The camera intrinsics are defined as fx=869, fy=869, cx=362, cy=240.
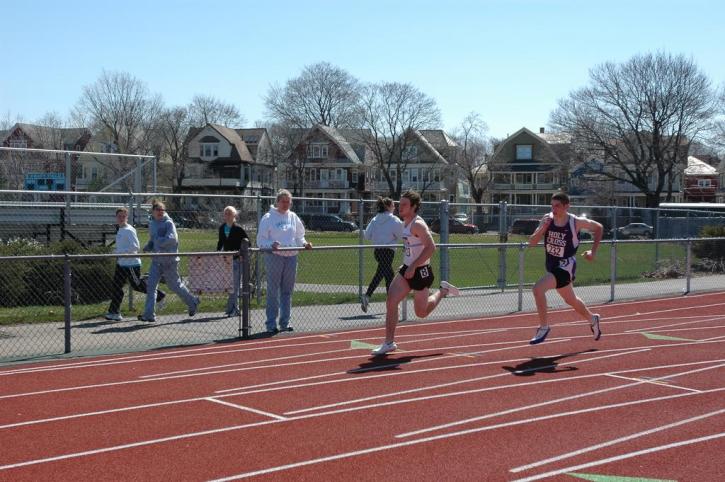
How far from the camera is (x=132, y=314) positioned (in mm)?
14086

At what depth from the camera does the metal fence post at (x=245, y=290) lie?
11.7 meters

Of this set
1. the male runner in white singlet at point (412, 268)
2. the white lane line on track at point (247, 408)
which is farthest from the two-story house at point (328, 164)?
the white lane line on track at point (247, 408)

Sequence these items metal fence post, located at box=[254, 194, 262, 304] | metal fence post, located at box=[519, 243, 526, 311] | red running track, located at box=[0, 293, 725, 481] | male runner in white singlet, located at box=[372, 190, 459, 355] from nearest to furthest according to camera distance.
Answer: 1. red running track, located at box=[0, 293, 725, 481]
2. male runner in white singlet, located at box=[372, 190, 459, 355]
3. metal fence post, located at box=[254, 194, 262, 304]
4. metal fence post, located at box=[519, 243, 526, 311]

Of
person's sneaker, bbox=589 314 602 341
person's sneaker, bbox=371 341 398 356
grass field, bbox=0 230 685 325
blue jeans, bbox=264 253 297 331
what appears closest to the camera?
person's sneaker, bbox=371 341 398 356

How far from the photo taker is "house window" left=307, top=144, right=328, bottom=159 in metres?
93.2

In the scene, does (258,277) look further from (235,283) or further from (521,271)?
(521,271)

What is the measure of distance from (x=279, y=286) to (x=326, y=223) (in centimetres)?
999

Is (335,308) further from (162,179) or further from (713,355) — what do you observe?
(162,179)

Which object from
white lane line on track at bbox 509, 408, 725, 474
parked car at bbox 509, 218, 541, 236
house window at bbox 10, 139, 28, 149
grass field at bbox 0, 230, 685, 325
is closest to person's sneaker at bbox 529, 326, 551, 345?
white lane line on track at bbox 509, 408, 725, 474

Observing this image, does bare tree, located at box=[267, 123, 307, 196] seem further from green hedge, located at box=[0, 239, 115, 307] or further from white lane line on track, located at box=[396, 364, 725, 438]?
white lane line on track, located at box=[396, 364, 725, 438]

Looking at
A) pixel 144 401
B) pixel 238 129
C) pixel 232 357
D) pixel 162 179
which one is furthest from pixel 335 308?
pixel 238 129

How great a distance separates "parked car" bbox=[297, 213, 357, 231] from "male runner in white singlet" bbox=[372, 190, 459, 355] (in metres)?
11.7

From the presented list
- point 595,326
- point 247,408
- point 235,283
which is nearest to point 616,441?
point 247,408

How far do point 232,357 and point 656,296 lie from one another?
11.4 m
